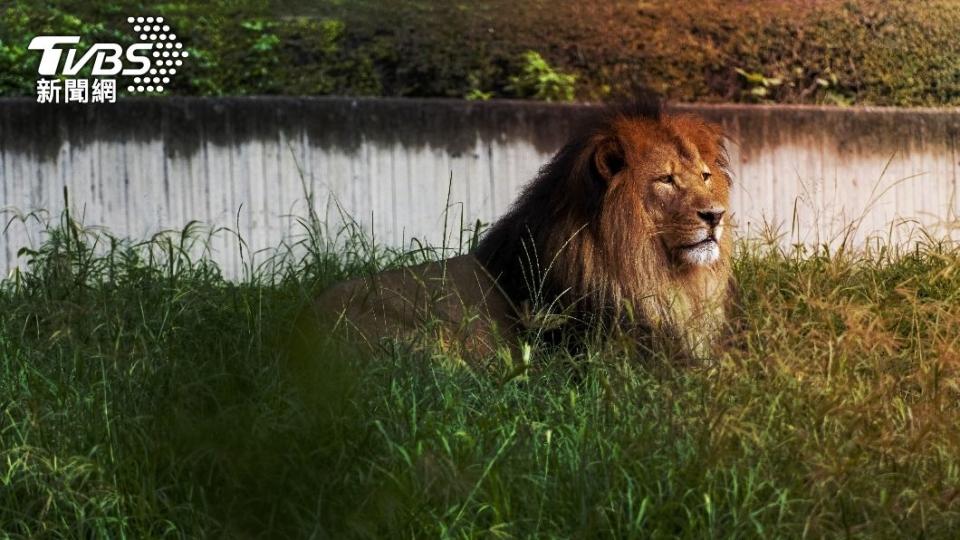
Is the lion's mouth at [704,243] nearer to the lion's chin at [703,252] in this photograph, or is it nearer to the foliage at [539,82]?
the lion's chin at [703,252]

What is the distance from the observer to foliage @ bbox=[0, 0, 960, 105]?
32.7 feet

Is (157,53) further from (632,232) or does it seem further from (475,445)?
(475,445)

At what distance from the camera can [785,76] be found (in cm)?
1062

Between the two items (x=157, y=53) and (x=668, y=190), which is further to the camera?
(x=157, y=53)

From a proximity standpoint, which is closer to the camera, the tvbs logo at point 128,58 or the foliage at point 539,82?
the tvbs logo at point 128,58

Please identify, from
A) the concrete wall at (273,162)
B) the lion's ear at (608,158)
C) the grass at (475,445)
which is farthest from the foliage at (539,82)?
the grass at (475,445)

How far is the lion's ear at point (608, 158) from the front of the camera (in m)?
5.96

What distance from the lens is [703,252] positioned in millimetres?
5844

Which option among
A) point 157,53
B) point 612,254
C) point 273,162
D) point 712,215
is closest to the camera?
point 712,215

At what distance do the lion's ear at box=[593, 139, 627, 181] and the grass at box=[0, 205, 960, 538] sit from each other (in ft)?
3.21

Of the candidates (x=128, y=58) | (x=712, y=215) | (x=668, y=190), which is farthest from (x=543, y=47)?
(x=712, y=215)

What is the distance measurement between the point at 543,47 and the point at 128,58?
2739 mm

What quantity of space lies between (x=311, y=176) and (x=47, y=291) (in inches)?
105

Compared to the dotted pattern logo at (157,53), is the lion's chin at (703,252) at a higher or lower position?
lower
